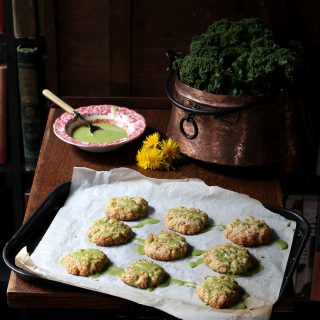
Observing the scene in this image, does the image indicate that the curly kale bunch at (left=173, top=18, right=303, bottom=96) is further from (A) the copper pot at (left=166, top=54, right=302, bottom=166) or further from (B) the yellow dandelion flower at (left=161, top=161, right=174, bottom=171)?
(B) the yellow dandelion flower at (left=161, top=161, right=174, bottom=171)

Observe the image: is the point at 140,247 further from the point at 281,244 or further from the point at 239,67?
the point at 239,67

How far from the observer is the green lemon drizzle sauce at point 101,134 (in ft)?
5.80

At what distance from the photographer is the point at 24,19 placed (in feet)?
6.66

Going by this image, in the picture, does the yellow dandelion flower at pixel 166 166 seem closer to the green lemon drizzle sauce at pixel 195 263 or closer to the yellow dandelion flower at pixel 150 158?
the yellow dandelion flower at pixel 150 158

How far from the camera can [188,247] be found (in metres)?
1.41

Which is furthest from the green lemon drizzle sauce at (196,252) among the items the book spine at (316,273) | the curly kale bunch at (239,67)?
the book spine at (316,273)

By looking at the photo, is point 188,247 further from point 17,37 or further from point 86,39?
point 17,37

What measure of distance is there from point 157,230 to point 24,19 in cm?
87

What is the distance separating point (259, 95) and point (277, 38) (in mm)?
450

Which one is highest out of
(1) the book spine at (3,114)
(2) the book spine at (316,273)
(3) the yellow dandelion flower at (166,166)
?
(3) the yellow dandelion flower at (166,166)

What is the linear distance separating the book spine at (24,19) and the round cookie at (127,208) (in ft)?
2.44

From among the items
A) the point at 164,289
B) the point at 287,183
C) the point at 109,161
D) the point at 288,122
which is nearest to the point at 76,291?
the point at 164,289

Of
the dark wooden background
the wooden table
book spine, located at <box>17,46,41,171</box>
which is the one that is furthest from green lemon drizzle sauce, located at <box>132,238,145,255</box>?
book spine, located at <box>17,46,41,171</box>

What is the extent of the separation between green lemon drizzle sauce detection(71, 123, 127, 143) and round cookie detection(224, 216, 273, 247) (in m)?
0.46
